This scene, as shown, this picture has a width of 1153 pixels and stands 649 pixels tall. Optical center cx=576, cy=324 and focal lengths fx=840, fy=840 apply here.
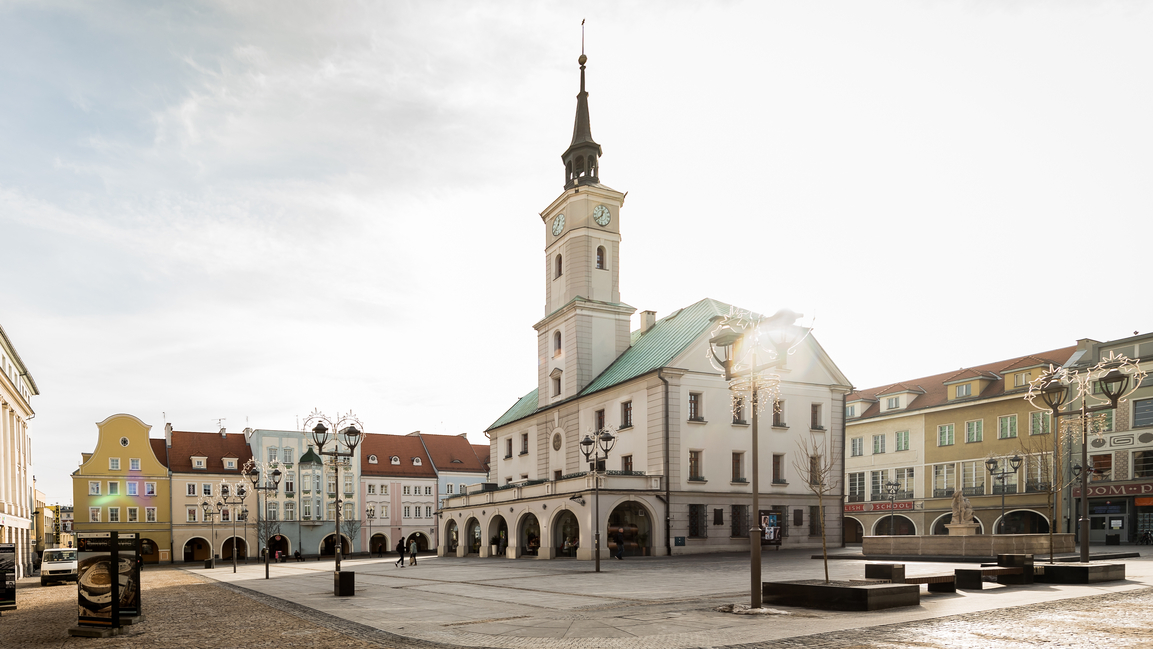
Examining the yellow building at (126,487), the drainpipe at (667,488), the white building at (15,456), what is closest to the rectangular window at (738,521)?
the drainpipe at (667,488)

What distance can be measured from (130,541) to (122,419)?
7439 cm

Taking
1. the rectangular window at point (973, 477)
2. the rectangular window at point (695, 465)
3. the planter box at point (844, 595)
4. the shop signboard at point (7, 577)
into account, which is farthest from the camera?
the rectangular window at point (973, 477)

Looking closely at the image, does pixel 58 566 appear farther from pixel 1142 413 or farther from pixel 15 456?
pixel 1142 413

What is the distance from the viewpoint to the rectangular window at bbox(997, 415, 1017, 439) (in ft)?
197

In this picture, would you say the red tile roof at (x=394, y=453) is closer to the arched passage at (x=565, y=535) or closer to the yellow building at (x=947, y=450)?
the yellow building at (x=947, y=450)

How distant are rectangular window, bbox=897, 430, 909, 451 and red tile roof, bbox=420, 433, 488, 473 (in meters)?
46.6

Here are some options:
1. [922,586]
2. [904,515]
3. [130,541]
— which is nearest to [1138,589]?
[922,586]

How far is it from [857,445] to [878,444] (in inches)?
109

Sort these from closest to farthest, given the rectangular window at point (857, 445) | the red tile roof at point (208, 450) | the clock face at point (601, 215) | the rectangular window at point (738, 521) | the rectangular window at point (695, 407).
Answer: the rectangular window at point (695, 407) < the rectangular window at point (738, 521) < the clock face at point (601, 215) < the rectangular window at point (857, 445) < the red tile roof at point (208, 450)

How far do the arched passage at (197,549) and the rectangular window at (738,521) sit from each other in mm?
58494

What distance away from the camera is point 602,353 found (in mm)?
56000

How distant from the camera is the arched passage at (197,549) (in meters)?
82.4

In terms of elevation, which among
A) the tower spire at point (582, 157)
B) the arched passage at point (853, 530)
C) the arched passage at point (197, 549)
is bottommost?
the arched passage at point (197, 549)

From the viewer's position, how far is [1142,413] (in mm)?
52719
